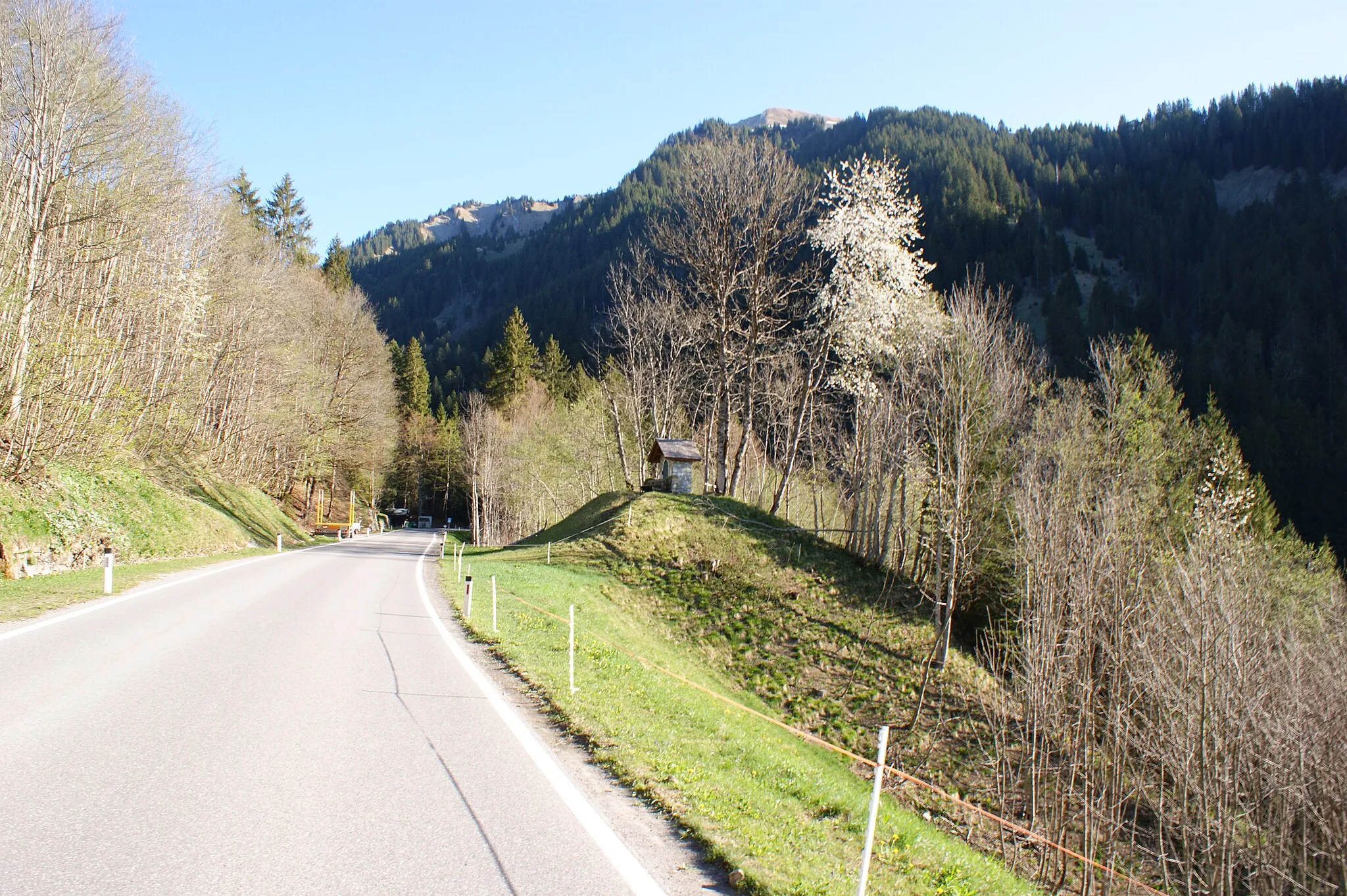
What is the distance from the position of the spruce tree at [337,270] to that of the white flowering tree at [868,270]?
4832 cm

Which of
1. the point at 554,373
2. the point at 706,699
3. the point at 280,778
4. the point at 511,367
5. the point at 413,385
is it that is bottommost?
the point at 706,699

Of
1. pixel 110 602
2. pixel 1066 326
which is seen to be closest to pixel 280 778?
pixel 110 602

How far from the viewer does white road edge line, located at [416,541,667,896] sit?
4.41 metres

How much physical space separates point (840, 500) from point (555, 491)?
19.0m

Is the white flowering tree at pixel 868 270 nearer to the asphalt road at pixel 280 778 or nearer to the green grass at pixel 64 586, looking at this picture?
the asphalt road at pixel 280 778

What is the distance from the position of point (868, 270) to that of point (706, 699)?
2030 cm

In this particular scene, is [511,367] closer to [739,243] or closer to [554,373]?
[554,373]

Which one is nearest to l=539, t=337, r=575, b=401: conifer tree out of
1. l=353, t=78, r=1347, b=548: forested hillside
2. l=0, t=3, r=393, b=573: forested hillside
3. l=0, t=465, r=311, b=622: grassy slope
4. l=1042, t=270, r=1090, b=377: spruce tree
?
l=353, t=78, r=1347, b=548: forested hillside

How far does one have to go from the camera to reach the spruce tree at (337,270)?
67.0m

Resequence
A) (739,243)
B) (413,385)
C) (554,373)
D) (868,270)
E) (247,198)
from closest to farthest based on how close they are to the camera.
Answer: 1. (868,270)
2. (739,243)
3. (247,198)
4. (554,373)
5. (413,385)

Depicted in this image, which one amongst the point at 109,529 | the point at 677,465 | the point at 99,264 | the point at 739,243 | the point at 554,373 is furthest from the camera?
the point at 554,373

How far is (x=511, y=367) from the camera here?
76.9 meters

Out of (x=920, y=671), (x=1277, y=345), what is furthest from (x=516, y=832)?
(x=1277, y=345)

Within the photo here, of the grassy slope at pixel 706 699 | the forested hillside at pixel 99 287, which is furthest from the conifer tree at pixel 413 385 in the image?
the grassy slope at pixel 706 699
